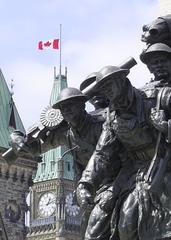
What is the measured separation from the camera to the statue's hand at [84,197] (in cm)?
730

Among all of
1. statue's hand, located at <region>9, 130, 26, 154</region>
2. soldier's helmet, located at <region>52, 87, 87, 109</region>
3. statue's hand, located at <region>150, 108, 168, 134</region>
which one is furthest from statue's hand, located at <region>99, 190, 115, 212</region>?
statue's hand, located at <region>9, 130, 26, 154</region>

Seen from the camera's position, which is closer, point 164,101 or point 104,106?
point 164,101

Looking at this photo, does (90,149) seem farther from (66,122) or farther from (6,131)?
(6,131)

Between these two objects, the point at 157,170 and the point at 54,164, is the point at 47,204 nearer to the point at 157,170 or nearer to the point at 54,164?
the point at 54,164

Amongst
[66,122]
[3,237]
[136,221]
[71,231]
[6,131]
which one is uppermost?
[66,122]

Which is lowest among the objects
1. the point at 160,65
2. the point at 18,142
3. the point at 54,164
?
the point at 54,164

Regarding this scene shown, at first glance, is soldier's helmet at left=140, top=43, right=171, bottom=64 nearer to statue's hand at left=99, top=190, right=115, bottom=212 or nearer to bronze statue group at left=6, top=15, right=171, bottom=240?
bronze statue group at left=6, top=15, right=171, bottom=240

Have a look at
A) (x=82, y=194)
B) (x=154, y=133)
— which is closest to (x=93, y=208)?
(x=82, y=194)

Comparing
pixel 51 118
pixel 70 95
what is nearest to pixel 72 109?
pixel 70 95

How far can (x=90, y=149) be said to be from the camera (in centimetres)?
794

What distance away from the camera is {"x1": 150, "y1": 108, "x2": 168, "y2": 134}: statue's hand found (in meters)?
7.10

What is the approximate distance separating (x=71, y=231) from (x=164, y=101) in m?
83.8

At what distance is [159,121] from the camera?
281 inches

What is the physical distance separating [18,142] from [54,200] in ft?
280
